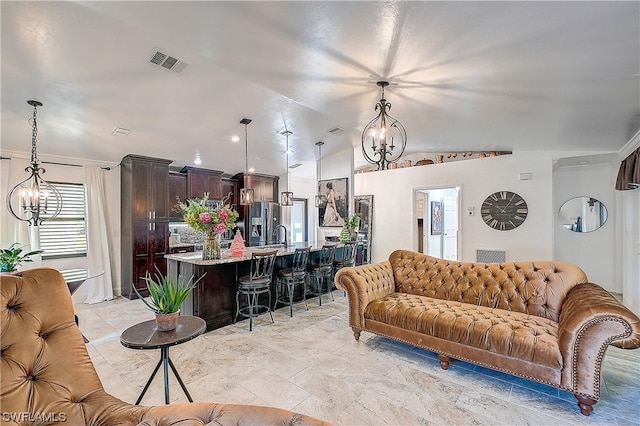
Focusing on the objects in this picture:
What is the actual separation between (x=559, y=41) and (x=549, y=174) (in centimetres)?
385

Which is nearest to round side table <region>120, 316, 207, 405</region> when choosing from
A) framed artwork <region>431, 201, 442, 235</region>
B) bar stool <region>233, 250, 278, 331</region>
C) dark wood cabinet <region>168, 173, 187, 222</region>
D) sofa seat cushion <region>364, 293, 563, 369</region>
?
bar stool <region>233, 250, 278, 331</region>

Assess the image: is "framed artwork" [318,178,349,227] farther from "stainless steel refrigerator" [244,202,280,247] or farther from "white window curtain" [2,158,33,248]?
"white window curtain" [2,158,33,248]

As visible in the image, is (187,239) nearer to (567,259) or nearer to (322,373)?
(322,373)

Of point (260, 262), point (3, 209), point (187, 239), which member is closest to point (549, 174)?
point (260, 262)

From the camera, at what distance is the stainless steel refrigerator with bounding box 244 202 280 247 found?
7.55 meters

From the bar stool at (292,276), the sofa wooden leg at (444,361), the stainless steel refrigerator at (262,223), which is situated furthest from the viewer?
the stainless steel refrigerator at (262,223)

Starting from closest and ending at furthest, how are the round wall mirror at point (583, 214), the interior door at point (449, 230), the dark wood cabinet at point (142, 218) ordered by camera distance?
the dark wood cabinet at point (142, 218) → the round wall mirror at point (583, 214) → the interior door at point (449, 230)

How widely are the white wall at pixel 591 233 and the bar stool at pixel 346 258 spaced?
12.6 ft

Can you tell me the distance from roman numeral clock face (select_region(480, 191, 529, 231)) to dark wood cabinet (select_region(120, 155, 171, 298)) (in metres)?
6.29

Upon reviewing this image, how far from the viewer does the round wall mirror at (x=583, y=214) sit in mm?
5617

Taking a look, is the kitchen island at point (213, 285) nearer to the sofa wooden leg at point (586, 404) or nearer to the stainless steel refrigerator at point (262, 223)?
the stainless steel refrigerator at point (262, 223)

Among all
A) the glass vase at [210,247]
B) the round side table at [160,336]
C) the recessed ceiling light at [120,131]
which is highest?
the recessed ceiling light at [120,131]

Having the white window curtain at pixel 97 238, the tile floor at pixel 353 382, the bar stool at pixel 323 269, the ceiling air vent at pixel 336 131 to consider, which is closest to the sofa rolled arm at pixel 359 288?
the tile floor at pixel 353 382

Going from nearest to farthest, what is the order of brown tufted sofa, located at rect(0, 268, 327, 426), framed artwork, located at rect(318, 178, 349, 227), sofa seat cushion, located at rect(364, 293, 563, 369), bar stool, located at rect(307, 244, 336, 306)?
brown tufted sofa, located at rect(0, 268, 327, 426) < sofa seat cushion, located at rect(364, 293, 563, 369) < bar stool, located at rect(307, 244, 336, 306) < framed artwork, located at rect(318, 178, 349, 227)
